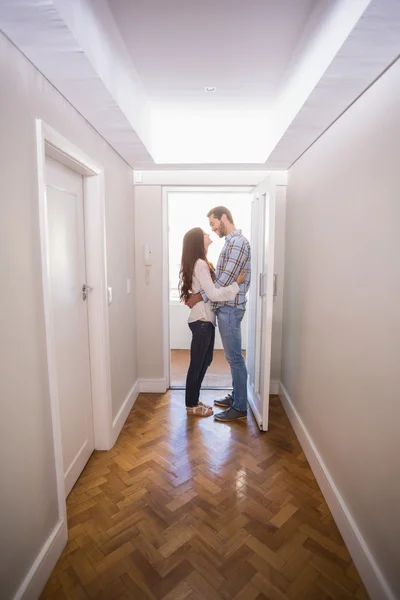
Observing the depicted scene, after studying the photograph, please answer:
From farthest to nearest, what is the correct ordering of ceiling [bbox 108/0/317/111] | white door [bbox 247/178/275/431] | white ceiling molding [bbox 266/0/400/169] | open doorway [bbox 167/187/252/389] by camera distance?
open doorway [bbox 167/187/252/389]
white door [bbox 247/178/275/431]
ceiling [bbox 108/0/317/111]
white ceiling molding [bbox 266/0/400/169]

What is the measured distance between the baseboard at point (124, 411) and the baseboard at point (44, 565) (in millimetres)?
867

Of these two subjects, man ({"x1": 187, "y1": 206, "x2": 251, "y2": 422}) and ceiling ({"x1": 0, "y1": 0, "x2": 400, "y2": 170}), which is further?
man ({"x1": 187, "y1": 206, "x2": 251, "y2": 422})

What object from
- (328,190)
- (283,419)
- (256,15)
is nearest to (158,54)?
(256,15)

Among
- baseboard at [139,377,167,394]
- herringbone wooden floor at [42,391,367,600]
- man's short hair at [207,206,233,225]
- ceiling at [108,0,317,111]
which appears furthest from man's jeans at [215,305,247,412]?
ceiling at [108,0,317,111]

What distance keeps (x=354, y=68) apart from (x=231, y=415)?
2434 millimetres

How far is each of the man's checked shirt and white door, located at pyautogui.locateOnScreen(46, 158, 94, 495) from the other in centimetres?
100

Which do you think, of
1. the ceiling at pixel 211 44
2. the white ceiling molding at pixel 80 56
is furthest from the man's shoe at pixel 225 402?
the ceiling at pixel 211 44

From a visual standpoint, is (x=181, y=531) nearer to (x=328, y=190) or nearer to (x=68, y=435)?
(x=68, y=435)

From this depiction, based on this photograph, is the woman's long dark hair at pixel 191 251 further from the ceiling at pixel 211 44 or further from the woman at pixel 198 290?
the ceiling at pixel 211 44

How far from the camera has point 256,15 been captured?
1468 mm

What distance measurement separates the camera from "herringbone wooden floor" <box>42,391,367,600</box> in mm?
1432

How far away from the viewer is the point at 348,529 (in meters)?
1.59

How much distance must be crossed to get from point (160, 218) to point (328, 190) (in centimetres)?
164

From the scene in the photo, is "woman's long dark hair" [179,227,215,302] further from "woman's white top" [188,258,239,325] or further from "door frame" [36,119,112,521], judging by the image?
"door frame" [36,119,112,521]
